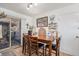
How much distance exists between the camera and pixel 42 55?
1696 mm

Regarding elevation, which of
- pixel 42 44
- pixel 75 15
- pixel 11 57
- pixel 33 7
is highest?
pixel 33 7

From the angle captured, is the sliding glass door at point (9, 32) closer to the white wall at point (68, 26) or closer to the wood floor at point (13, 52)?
the wood floor at point (13, 52)

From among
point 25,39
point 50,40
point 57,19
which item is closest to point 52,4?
point 57,19

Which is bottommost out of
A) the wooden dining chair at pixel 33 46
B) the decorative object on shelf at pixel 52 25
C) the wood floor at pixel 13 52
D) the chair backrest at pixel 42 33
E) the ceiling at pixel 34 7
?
the wood floor at pixel 13 52

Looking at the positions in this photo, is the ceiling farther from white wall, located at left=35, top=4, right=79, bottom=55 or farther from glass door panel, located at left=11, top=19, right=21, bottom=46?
glass door panel, located at left=11, top=19, right=21, bottom=46

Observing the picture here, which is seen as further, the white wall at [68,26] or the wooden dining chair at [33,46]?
the wooden dining chair at [33,46]

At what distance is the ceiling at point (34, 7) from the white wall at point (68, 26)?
7 centimetres

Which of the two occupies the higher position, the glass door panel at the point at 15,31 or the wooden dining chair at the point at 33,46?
the glass door panel at the point at 15,31

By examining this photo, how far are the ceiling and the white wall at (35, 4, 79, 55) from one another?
0.07 m

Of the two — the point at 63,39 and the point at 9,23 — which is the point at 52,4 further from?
the point at 9,23

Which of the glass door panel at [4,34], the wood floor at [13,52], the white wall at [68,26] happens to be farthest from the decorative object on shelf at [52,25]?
the glass door panel at [4,34]

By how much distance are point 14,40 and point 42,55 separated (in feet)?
1.90

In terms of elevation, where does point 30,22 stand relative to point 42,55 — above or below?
above

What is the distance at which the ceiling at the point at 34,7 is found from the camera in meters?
1.60
